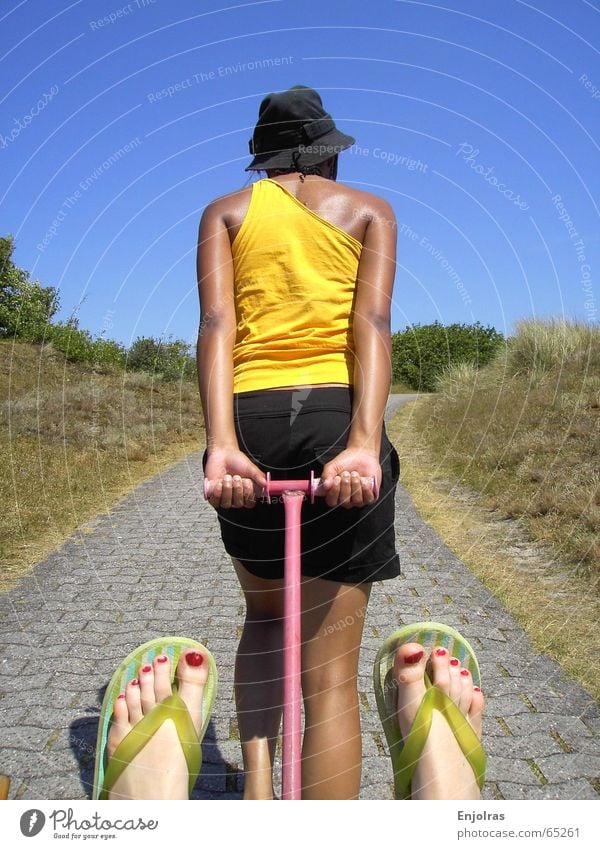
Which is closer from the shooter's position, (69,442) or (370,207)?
(370,207)

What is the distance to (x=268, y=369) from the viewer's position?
213cm

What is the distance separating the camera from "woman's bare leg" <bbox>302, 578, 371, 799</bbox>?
7.09ft

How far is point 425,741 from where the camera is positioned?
225 centimetres

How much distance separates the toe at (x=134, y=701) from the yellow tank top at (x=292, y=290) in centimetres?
104

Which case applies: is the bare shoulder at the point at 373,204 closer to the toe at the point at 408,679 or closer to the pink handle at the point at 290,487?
the pink handle at the point at 290,487

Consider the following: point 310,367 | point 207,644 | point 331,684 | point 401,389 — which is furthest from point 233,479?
point 401,389

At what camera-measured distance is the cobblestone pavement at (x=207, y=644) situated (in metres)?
2.85

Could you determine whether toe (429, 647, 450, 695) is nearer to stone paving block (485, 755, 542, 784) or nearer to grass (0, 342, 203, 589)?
stone paving block (485, 755, 542, 784)

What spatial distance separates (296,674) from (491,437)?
7.96 metres

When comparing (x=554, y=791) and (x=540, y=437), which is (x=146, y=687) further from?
(x=540, y=437)

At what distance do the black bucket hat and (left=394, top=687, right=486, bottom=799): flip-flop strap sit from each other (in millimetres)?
1564

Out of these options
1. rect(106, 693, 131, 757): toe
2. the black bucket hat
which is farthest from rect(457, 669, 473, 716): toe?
the black bucket hat

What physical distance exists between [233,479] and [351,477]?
288 millimetres

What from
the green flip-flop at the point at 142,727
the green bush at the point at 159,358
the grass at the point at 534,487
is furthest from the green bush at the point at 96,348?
the green flip-flop at the point at 142,727
